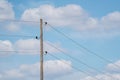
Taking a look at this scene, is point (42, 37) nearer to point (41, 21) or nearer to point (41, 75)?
point (41, 21)

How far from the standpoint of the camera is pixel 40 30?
37.7 m

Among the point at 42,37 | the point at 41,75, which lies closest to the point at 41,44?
the point at 42,37

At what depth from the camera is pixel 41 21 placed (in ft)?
126

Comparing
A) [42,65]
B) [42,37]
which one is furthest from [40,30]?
[42,65]

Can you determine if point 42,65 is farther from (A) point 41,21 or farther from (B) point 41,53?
(A) point 41,21

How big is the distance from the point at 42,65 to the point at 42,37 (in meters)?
3.72

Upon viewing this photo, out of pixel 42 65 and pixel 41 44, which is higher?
pixel 41 44

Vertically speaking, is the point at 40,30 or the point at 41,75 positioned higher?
the point at 40,30

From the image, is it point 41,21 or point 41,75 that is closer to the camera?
point 41,75

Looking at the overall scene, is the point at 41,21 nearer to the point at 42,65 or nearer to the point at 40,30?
the point at 40,30

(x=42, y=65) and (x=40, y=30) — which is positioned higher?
(x=40, y=30)

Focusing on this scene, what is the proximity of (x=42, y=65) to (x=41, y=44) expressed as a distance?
8.97 ft

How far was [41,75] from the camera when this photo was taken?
35.7 meters

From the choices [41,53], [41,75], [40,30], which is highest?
[40,30]
